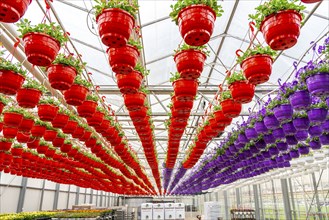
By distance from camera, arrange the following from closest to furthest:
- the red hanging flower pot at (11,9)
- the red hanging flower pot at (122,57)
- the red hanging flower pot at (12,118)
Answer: the red hanging flower pot at (11,9) < the red hanging flower pot at (122,57) < the red hanging flower pot at (12,118)

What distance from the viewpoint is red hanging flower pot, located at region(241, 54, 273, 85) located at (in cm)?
321

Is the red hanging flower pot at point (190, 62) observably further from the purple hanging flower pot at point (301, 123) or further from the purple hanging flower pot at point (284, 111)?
the purple hanging flower pot at point (301, 123)

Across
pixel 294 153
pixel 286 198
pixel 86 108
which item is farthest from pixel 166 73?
pixel 286 198

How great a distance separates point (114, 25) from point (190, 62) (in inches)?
39.9

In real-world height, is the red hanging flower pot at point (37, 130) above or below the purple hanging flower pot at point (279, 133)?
above

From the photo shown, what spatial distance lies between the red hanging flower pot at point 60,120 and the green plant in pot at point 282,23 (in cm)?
407

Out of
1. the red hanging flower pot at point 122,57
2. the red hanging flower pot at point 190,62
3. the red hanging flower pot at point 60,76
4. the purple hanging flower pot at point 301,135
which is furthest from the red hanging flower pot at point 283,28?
the purple hanging flower pot at point 301,135

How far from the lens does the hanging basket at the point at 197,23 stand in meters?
2.46

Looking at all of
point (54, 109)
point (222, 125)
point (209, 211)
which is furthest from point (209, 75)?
point (209, 211)

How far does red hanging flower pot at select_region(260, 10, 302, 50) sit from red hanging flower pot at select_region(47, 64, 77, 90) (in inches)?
90.6

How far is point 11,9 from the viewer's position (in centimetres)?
226

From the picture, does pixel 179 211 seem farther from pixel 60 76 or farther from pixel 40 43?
pixel 40 43

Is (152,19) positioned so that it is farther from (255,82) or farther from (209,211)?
(209,211)

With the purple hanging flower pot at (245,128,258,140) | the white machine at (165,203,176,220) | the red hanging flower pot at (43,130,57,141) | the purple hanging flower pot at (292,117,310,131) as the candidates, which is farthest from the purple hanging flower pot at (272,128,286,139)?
the red hanging flower pot at (43,130,57,141)
